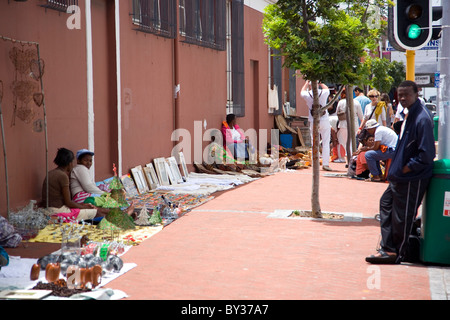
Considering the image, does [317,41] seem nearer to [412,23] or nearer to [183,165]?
[412,23]

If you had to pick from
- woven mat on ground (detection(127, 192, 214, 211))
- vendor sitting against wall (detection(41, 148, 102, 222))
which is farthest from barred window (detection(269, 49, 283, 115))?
vendor sitting against wall (detection(41, 148, 102, 222))

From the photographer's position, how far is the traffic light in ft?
24.1

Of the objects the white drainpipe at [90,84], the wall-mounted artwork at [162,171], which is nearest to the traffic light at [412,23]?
the white drainpipe at [90,84]

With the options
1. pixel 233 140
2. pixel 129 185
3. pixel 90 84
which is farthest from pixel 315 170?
pixel 233 140

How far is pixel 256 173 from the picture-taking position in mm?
15414

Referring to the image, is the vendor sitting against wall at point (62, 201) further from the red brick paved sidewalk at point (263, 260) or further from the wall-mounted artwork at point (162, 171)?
the wall-mounted artwork at point (162, 171)

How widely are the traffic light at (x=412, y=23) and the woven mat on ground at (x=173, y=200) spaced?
448 centimetres

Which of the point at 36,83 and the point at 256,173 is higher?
the point at 36,83

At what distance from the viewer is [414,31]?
7402 mm

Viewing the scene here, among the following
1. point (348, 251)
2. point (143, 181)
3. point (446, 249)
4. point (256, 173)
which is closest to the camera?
point (446, 249)

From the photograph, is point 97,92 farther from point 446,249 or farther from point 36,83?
point 446,249

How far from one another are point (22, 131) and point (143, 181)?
12.3 ft

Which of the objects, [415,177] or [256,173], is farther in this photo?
[256,173]

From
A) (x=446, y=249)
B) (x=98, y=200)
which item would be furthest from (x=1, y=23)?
(x=446, y=249)
